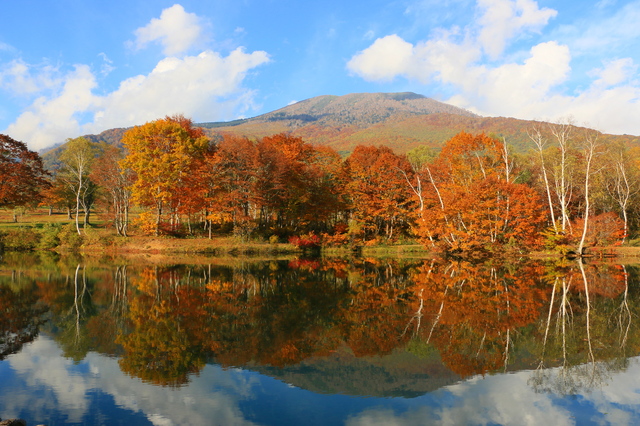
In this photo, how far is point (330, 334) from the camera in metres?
10.3

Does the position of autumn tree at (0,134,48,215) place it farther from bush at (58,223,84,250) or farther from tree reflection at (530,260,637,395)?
tree reflection at (530,260,637,395)

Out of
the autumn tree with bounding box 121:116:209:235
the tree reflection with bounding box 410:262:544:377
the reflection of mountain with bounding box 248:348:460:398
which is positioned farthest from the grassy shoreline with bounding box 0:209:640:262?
the reflection of mountain with bounding box 248:348:460:398

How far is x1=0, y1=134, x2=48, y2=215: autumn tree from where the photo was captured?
104ft

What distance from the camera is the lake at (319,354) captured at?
21.2 feet

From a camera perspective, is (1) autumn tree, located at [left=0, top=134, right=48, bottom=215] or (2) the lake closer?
(2) the lake

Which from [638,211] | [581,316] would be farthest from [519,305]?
[638,211]

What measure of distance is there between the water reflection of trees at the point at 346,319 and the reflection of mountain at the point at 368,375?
0.35m

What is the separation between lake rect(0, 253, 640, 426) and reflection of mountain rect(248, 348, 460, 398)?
4cm

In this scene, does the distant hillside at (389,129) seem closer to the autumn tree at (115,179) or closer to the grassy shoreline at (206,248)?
the autumn tree at (115,179)

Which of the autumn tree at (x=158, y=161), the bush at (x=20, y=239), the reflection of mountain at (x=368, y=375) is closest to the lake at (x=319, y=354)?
the reflection of mountain at (x=368, y=375)

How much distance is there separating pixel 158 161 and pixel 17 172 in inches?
423

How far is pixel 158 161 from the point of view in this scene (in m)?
33.6

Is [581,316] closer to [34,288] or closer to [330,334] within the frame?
[330,334]

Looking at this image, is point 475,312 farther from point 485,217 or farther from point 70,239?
point 70,239
